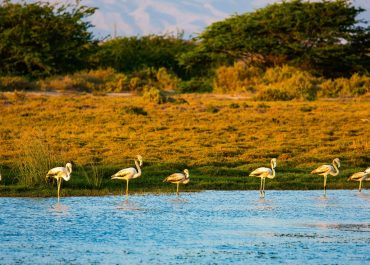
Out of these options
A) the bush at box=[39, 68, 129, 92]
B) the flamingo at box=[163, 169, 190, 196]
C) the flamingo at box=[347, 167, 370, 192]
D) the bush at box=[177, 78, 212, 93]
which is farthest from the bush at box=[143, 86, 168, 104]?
the flamingo at box=[163, 169, 190, 196]

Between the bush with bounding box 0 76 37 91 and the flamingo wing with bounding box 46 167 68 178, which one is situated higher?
the bush with bounding box 0 76 37 91

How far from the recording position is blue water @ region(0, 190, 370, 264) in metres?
11.4

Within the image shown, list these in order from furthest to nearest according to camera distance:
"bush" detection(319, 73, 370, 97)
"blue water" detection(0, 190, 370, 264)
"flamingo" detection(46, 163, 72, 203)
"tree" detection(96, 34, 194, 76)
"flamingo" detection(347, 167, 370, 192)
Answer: "tree" detection(96, 34, 194, 76)
"bush" detection(319, 73, 370, 97)
"flamingo" detection(347, 167, 370, 192)
"flamingo" detection(46, 163, 72, 203)
"blue water" detection(0, 190, 370, 264)

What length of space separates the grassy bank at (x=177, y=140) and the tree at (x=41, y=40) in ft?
33.2

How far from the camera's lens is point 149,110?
102 feet

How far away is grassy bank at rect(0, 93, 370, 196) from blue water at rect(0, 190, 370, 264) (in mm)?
1556

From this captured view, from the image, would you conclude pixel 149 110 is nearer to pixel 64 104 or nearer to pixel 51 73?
pixel 64 104

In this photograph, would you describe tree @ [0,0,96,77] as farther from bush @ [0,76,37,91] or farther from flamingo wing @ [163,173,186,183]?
flamingo wing @ [163,173,186,183]

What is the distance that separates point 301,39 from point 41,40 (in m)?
12.9

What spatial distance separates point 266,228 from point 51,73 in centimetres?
3245

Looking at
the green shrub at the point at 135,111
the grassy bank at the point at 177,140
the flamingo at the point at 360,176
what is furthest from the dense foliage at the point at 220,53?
the flamingo at the point at 360,176

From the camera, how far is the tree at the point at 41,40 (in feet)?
148

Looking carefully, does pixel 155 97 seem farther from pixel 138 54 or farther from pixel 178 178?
pixel 138 54

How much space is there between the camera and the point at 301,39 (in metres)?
44.2
